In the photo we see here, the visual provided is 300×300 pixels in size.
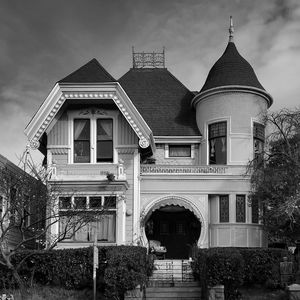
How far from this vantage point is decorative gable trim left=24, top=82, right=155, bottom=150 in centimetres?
2475

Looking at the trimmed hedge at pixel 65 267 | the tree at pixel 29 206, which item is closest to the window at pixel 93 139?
the tree at pixel 29 206

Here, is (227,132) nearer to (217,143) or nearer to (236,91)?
(217,143)

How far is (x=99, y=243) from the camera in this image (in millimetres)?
24109

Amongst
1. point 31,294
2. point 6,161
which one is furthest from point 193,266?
point 6,161

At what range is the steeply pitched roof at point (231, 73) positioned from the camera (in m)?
28.0

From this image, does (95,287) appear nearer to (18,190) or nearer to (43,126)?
(18,190)

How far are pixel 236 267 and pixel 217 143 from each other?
33.5 ft

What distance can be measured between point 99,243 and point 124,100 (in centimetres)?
599

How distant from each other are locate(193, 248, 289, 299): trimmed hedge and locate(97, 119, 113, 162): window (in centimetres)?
727

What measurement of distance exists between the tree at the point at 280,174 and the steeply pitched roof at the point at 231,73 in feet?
13.6

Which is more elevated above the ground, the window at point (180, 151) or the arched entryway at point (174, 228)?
the window at point (180, 151)

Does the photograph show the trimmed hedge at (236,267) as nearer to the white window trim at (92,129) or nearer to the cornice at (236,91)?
the white window trim at (92,129)

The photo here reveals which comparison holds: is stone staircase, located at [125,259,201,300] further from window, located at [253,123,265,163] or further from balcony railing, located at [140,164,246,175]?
window, located at [253,123,265,163]

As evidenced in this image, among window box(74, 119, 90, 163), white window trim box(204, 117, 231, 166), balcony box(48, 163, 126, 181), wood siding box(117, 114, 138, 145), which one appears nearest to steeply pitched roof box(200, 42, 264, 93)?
white window trim box(204, 117, 231, 166)
